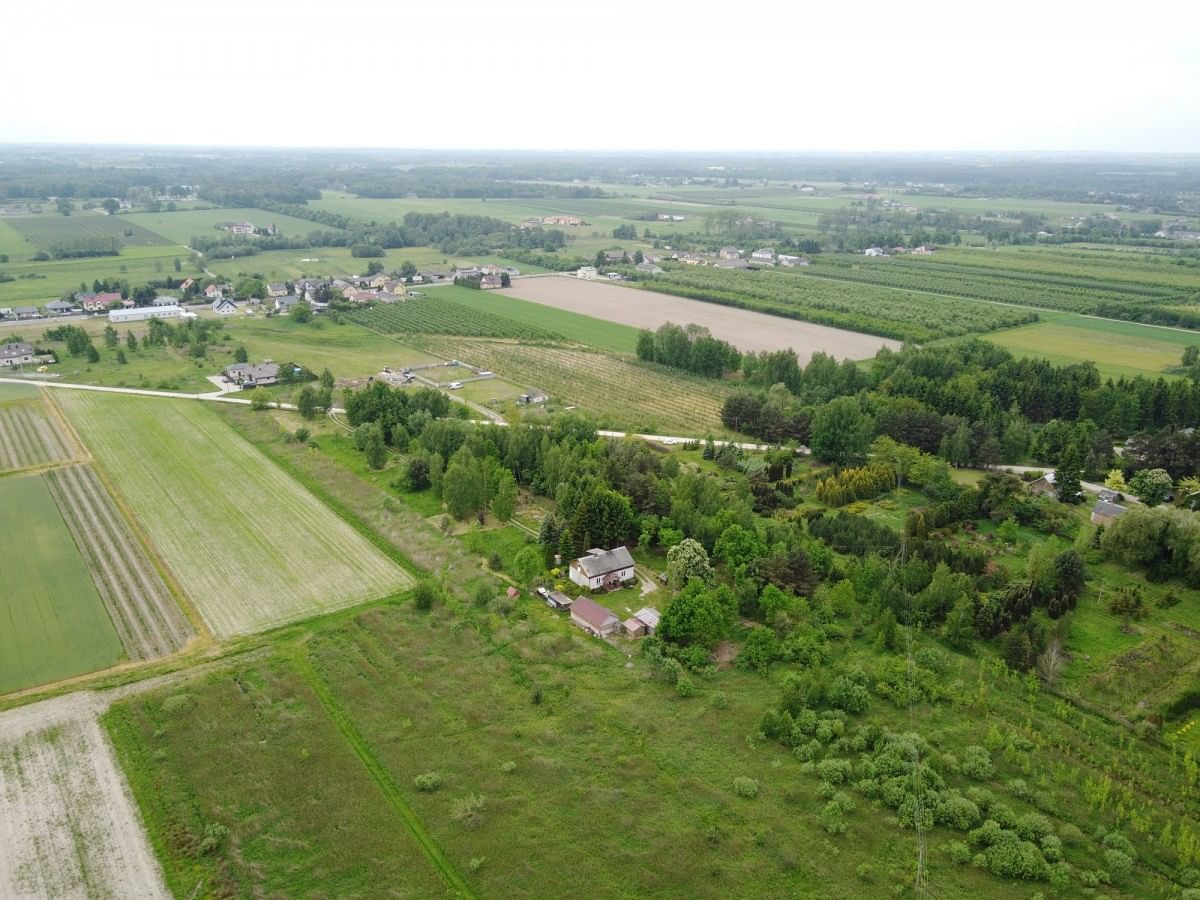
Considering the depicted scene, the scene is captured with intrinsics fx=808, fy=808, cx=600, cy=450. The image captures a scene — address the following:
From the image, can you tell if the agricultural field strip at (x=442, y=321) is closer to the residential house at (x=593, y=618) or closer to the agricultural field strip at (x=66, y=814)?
the residential house at (x=593, y=618)

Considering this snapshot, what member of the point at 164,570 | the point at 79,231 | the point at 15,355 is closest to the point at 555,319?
the point at 15,355

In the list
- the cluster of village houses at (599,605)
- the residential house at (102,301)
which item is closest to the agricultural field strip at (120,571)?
the cluster of village houses at (599,605)

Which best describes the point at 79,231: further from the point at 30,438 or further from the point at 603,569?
the point at 603,569

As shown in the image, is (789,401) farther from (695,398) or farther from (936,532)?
(936,532)

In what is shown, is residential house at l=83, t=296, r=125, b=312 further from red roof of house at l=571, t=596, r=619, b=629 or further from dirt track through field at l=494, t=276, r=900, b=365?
red roof of house at l=571, t=596, r=619, b=629

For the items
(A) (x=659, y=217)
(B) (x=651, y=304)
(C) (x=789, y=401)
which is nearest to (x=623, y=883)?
(C) (x=789, y=401)

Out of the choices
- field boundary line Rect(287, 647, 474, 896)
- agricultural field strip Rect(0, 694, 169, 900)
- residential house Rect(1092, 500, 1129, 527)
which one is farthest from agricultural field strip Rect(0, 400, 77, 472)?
residential house Rect(1092, 500, 1129, 527)
